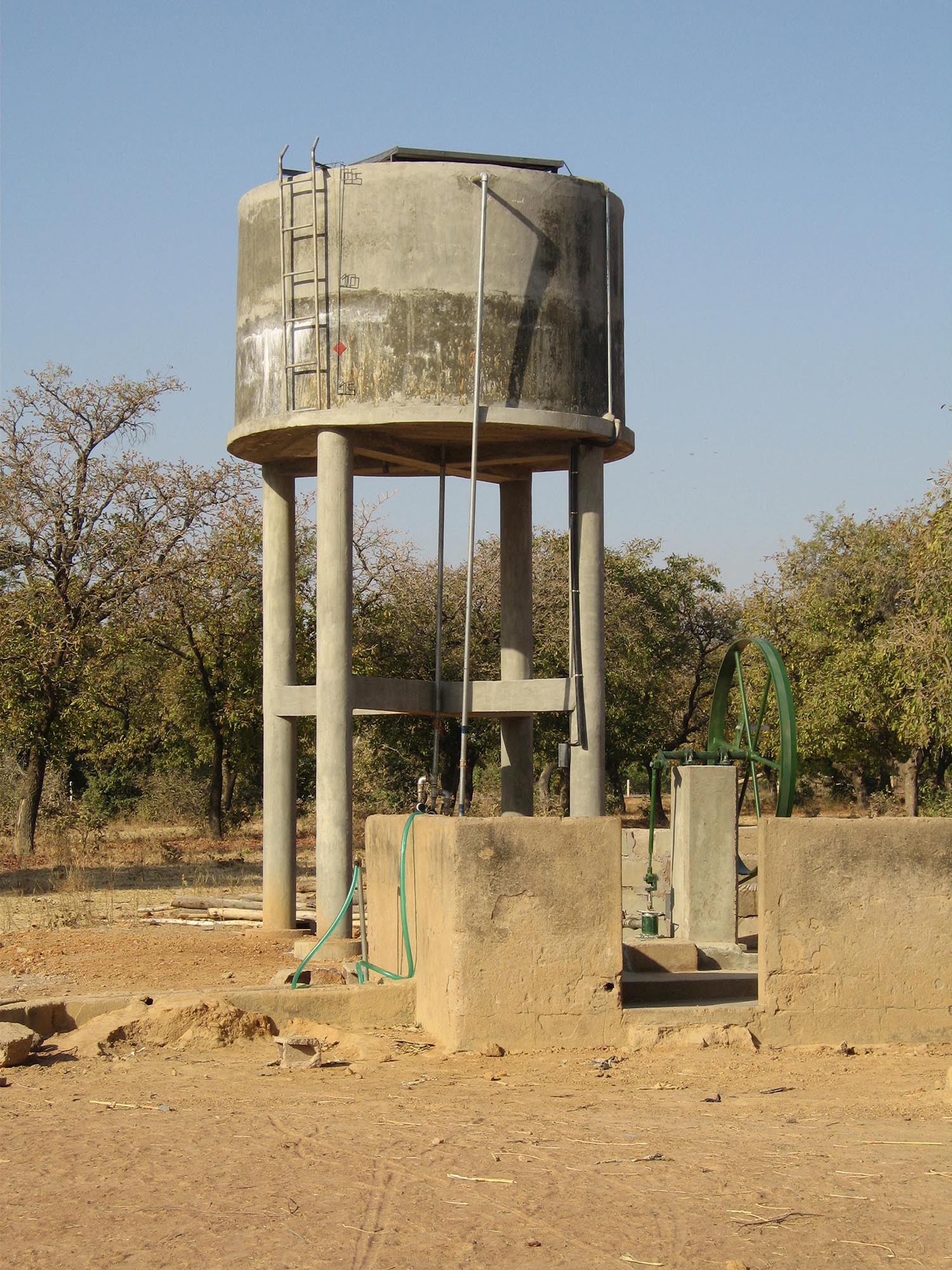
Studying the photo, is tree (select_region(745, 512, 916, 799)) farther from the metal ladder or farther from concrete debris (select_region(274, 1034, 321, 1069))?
concrete debris (select_region(274, 1034, 321, 1069))

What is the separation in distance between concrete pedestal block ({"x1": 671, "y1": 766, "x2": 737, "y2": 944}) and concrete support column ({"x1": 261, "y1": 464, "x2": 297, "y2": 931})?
5.02 metres

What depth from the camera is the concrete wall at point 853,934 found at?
30.9 ft

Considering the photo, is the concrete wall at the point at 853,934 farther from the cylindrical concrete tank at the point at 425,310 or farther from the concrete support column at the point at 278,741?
the concrete support column at the point at 278,741

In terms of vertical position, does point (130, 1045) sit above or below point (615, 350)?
below

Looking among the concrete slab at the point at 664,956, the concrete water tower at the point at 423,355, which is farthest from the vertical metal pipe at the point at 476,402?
the concrete slab at the point at 664,956

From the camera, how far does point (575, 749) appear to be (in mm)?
15984

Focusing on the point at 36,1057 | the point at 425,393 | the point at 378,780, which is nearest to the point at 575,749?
the point at 425,393

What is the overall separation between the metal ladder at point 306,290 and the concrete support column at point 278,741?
2.09 meters

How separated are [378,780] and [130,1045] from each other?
2253 centimetres

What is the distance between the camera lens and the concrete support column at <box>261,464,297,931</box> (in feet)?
56.4

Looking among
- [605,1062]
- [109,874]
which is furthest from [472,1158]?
[109,874]

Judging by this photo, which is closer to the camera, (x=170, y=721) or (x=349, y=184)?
(x=349, y=184)

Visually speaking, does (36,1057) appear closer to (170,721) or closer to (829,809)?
(170,721)

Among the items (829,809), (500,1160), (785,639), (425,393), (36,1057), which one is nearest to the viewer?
(500,1160)
